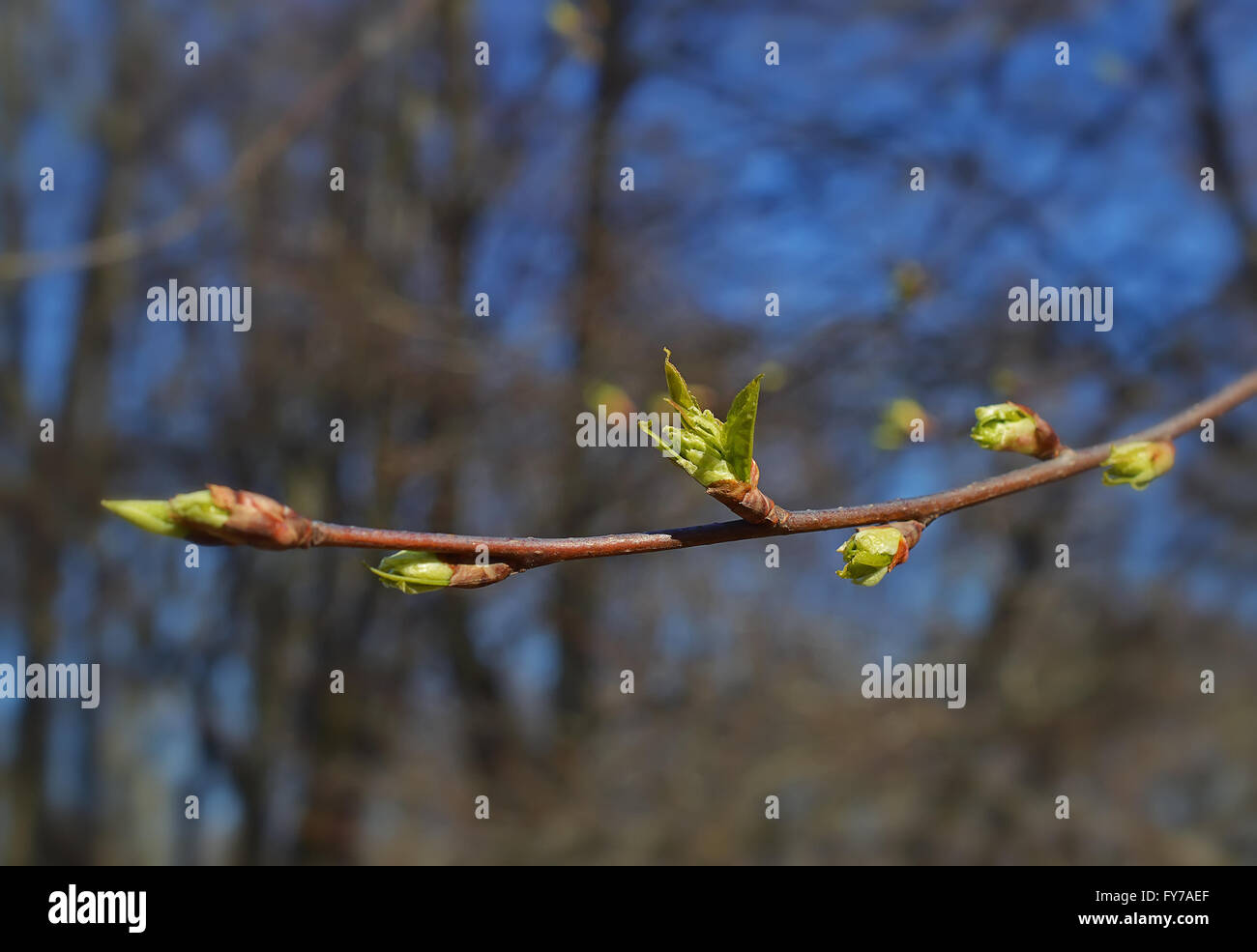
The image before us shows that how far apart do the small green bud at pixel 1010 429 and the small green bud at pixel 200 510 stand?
26.9 inches

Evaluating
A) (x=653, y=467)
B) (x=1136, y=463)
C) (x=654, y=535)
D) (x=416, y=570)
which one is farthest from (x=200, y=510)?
(x=653, y=467)

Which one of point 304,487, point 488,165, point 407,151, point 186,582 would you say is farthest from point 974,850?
point 186,582

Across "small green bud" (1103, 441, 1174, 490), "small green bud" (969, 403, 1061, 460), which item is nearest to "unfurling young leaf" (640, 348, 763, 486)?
"small green bud" (969, 403, 1061, 460)

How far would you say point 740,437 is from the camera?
0.63m

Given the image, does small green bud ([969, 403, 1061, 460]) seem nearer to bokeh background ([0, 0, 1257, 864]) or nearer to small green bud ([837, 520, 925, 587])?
small green bud ([837, 520, 925, 587])

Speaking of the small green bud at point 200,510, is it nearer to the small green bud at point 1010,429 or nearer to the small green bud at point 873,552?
the small green bud at point 873,552

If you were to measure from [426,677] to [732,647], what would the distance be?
176cm

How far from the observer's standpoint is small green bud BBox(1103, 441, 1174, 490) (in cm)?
96

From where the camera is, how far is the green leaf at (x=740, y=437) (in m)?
0.62

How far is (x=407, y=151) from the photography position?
18.2ft

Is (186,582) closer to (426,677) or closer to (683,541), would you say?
(426,677)

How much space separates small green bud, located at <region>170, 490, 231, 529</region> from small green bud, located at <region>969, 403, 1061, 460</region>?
0.68 m

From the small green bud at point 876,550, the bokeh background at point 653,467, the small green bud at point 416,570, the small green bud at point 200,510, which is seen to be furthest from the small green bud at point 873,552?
the bokeh background at point 653,467

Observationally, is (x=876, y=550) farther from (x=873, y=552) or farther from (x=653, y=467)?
(x=653, y=467)
